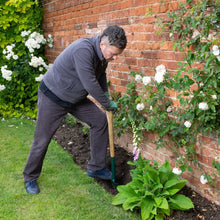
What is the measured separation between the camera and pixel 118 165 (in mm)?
4031

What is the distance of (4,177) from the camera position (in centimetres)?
382

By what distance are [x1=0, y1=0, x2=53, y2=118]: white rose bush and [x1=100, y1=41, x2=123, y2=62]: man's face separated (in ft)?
11.8

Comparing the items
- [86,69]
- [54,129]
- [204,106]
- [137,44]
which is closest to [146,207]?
[204,106]

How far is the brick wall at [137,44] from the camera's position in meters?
3.06

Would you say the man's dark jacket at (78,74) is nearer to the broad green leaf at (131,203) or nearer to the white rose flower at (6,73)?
the broad green leaf at (131,203)

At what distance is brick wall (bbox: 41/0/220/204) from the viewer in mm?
3059

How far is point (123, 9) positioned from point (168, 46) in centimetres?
104

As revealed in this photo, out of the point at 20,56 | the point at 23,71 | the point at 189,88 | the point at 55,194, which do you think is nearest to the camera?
the point at 189,88

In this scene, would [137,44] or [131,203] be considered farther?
[137,44]

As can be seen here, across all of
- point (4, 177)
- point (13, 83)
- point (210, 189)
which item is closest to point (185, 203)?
point (210, 189)

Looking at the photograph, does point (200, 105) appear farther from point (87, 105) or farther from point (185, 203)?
point (87, 105)

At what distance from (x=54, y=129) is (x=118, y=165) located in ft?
3.67

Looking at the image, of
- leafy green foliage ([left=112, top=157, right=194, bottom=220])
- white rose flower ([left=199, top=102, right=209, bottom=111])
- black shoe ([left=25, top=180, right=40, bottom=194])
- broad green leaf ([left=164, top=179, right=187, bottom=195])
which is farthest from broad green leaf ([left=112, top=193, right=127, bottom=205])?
white rose flower ([left=199, top=102, right=209, bottom=111])

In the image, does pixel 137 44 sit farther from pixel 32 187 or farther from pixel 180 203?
pixel 32 187
